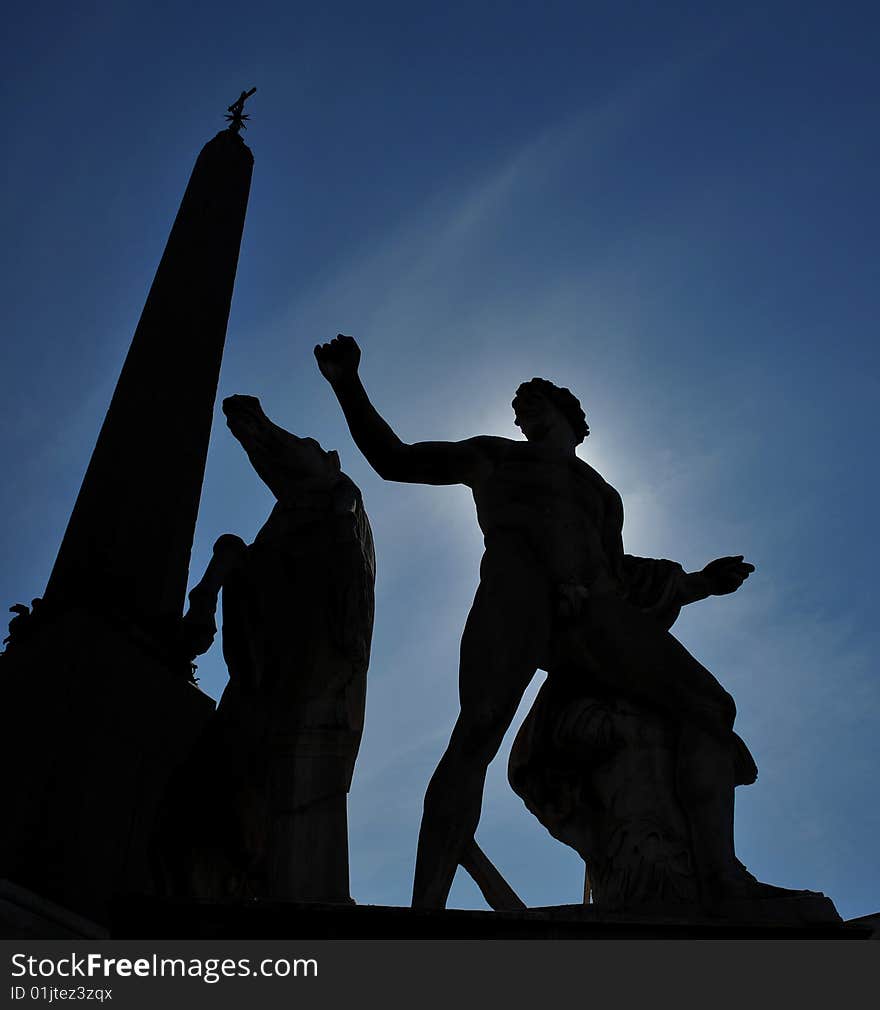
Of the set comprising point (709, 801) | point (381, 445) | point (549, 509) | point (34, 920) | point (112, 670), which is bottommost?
point (34, 920)

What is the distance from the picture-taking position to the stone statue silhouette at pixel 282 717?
6.18 m

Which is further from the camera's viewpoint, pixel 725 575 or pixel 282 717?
pixel 725 575

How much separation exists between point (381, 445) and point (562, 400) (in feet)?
4.23

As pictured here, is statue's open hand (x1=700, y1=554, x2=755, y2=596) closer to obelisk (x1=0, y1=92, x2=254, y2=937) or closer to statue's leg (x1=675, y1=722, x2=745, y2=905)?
statue's leg (x1=675, y1=722, x2=745, y2=905)

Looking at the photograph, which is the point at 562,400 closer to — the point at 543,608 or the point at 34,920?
the point at 543,608

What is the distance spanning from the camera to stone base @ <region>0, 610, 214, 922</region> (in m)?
6.97

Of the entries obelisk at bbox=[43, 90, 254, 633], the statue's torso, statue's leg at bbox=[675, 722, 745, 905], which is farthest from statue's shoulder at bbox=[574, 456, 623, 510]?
obelisk at bbox=[43, 90, 254, 633]

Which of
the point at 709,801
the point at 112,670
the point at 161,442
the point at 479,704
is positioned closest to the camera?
the point at 709,801

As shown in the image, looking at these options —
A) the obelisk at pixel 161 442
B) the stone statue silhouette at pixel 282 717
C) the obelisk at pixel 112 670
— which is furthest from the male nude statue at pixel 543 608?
the obelisk at pixel 161 442

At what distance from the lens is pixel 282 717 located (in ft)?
21.5

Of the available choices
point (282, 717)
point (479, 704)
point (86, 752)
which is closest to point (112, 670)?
point (86, 752)

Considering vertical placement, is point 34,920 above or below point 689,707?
below
